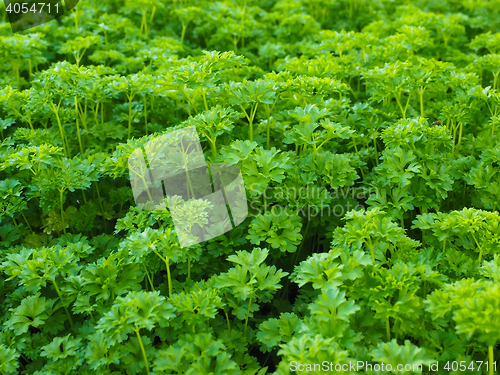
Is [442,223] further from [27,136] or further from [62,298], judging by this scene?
[27,136]

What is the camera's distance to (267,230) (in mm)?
2277

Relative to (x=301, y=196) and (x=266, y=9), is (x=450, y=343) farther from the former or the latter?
(x=266, y=9)

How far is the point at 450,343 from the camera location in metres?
1.86

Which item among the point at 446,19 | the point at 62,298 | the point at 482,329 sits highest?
the point at 446,19

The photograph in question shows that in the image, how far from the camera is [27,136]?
9.30 feet

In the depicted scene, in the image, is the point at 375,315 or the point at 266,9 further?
the point at 266,9

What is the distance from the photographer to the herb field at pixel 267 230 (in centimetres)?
182

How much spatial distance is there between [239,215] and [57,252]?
3.18 feet

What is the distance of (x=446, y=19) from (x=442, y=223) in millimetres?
3013

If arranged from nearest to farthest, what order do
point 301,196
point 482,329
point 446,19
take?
point 482,329 → point 301,196 → point 446,19

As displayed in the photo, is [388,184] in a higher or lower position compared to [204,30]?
lower

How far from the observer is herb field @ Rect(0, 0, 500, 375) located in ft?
5.98

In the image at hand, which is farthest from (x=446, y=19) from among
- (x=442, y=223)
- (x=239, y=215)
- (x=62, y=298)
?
(x=62, y=298)

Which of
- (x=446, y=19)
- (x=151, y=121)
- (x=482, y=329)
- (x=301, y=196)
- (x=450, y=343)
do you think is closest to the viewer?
(x=482, y=329)
